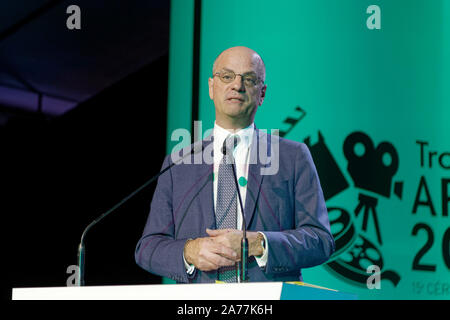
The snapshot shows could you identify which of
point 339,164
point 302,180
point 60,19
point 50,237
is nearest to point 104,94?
point 60,19

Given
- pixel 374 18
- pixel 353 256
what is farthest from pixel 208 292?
pixel 374 18

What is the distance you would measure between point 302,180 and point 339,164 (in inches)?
30.2

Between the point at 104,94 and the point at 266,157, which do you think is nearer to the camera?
the point at 266,157

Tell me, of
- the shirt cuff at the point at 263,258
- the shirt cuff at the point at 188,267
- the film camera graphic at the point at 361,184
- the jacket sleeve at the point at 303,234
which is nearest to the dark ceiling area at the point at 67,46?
the film camera graphic at the point at 361,184

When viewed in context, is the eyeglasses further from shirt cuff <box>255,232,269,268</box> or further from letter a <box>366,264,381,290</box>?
letter a <box>366,264,381,290</box>

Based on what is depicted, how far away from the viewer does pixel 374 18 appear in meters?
3.17

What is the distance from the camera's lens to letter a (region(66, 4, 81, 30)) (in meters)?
4.13

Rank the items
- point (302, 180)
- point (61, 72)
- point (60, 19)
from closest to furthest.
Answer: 1. point (302, 180)
2. point (60, 19)
3. point (61, 72)

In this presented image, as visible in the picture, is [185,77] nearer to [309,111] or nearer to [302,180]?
[309,111]

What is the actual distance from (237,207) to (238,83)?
51 centimetres

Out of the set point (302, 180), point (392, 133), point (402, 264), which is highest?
point (392, 133)

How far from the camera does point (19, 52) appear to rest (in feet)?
14.2

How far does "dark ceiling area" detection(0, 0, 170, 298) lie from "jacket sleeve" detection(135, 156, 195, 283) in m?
1.48

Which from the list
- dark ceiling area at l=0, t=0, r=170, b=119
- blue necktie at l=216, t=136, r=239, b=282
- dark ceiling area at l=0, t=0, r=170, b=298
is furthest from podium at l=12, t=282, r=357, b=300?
dark ceiling area at l=0, t=0, r=170, b=119
